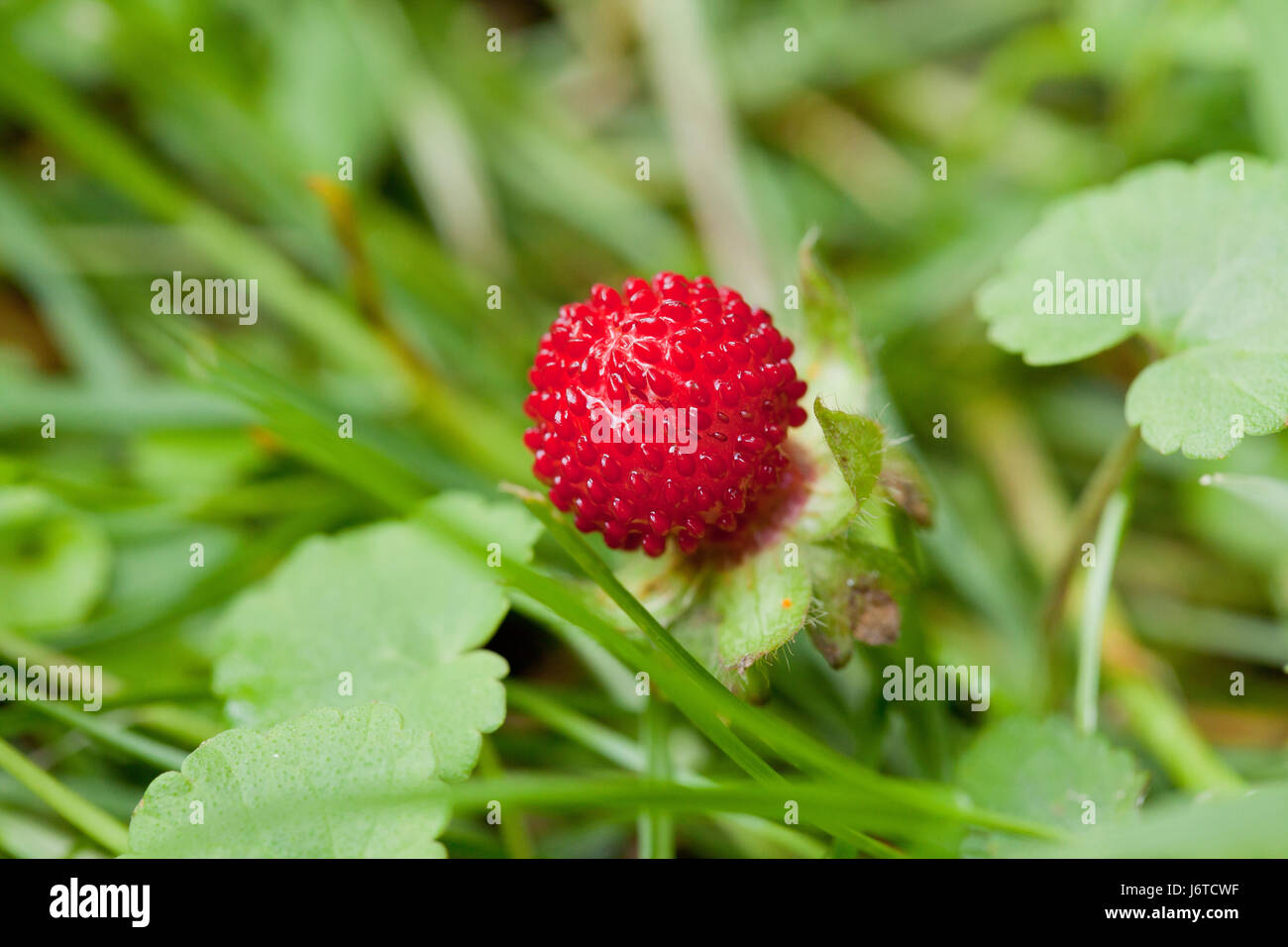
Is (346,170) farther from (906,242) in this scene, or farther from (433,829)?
(433,829)

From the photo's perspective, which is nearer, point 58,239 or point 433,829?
point 433,829

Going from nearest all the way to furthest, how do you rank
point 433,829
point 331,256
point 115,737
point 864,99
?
point 433,829
point 115,737
point 331,256
point 864,99

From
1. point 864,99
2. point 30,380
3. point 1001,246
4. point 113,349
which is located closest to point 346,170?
point 113,349

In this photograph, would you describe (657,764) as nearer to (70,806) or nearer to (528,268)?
(70,806)

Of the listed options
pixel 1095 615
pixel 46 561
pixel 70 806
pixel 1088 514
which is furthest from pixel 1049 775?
pixel 46 561

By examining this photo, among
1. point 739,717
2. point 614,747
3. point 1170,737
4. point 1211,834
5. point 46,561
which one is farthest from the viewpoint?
point 46,561

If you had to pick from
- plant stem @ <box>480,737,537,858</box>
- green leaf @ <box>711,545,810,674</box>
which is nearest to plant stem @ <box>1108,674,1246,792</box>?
green leaf @ <box>711,545,810,674</box>

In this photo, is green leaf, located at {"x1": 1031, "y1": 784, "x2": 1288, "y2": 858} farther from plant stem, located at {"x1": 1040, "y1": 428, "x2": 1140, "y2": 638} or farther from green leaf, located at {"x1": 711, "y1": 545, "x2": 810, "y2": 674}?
plant stem, located at {"x1": 1040, "y1": 428, "x2": 1140, "y2": 638}
